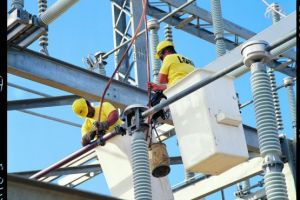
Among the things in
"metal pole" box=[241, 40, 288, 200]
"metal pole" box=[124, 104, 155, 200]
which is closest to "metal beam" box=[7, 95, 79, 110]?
"metal pole" box=[124, 104, 155, 200]

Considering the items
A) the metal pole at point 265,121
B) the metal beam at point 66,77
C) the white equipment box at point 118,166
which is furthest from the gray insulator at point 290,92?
the metal pole at point 265,121

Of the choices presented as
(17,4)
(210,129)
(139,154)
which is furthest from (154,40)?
(139,154)

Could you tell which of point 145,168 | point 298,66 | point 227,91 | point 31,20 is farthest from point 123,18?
point 298,66

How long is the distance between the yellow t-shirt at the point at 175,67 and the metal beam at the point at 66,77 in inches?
36.4

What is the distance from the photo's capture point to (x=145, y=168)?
5.45m

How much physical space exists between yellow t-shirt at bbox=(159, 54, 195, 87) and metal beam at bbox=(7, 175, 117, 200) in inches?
142

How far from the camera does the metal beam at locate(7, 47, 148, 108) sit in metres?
8.55

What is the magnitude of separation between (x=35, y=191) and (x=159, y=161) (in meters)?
2.23

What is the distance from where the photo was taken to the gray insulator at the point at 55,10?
7.62m

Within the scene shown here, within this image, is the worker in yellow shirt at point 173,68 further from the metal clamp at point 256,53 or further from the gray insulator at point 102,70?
the metal clamp at point 256,53

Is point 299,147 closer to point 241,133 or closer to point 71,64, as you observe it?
point 241,133

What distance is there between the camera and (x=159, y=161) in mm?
6742

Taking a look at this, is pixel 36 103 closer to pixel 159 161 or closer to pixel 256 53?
pixel 159 161

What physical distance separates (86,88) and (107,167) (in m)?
1.28
